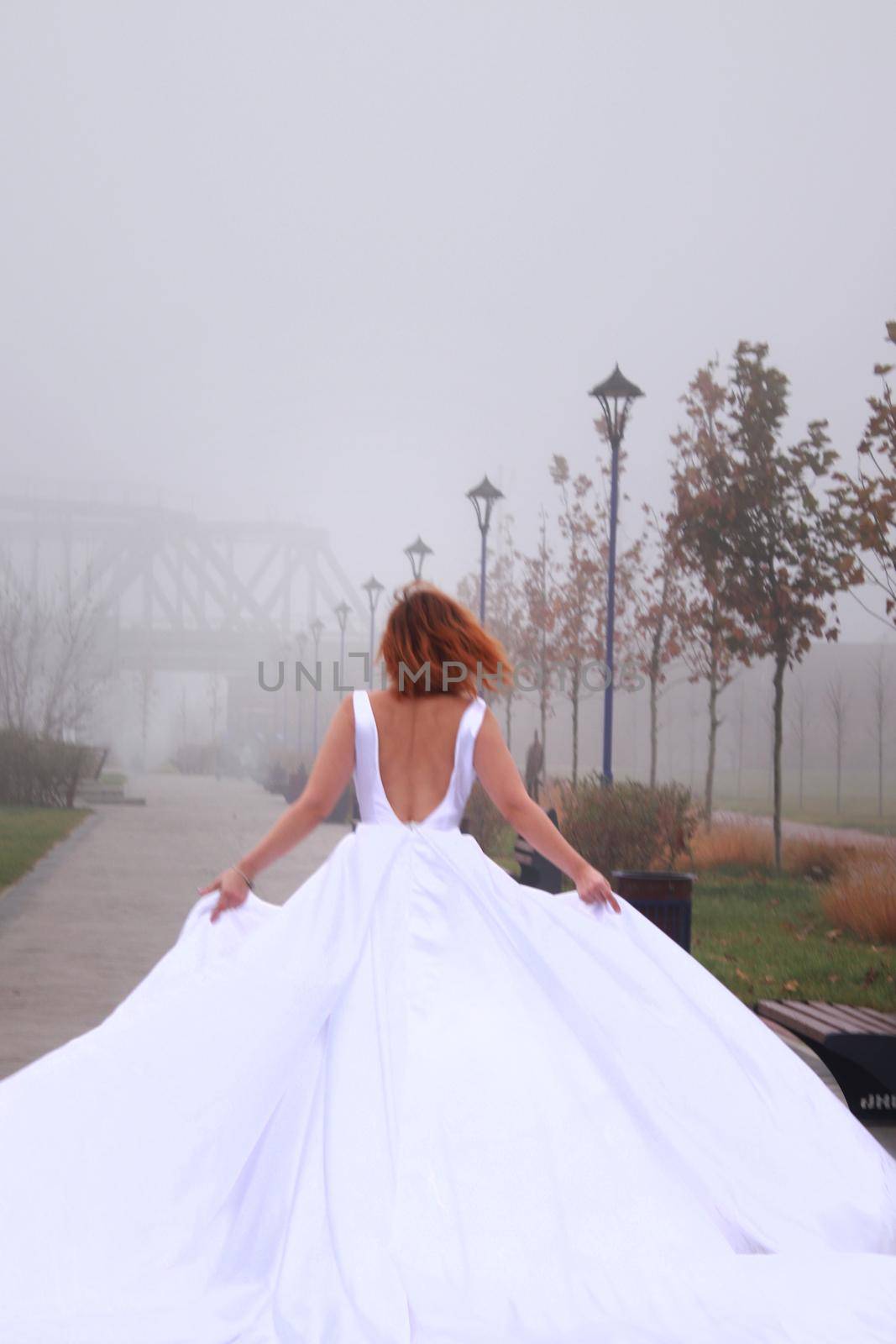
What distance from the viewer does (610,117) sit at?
1683cm

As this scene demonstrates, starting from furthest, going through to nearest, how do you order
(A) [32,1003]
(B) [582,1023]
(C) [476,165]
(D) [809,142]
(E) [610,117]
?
(C) [476,165]
(E) [610,117]
(D) [809,142]
(A) [32,1003]
(B) [582,1023]

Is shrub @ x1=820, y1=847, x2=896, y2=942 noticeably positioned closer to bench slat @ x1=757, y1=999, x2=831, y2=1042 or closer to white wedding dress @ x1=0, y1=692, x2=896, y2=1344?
bench slat @ x1=757, y1=999, x2=831, y2=1042

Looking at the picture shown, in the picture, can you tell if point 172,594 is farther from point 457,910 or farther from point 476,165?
point 457,910

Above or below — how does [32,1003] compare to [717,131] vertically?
below

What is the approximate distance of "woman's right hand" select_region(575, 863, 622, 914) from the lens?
3.45 metres

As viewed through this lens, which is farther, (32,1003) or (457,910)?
(32,1003)

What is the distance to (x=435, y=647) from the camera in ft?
10.7

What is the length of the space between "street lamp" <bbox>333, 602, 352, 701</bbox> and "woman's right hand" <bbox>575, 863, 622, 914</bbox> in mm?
17232

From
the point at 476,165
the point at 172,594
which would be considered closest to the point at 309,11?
the point at 476,165

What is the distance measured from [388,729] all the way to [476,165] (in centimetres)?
1595

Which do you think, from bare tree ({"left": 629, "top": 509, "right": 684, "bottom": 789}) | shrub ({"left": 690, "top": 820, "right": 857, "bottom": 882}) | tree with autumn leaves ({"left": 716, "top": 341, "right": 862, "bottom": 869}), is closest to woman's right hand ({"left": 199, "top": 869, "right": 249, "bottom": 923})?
shrub ({"left": 690, "top": 820, "right": 857, "bottom": 882})

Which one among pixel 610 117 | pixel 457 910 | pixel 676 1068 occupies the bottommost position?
pixel 676 1068

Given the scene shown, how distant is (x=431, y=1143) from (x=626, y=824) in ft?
28.3

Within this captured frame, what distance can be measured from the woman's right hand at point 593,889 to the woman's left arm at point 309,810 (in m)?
0.61
